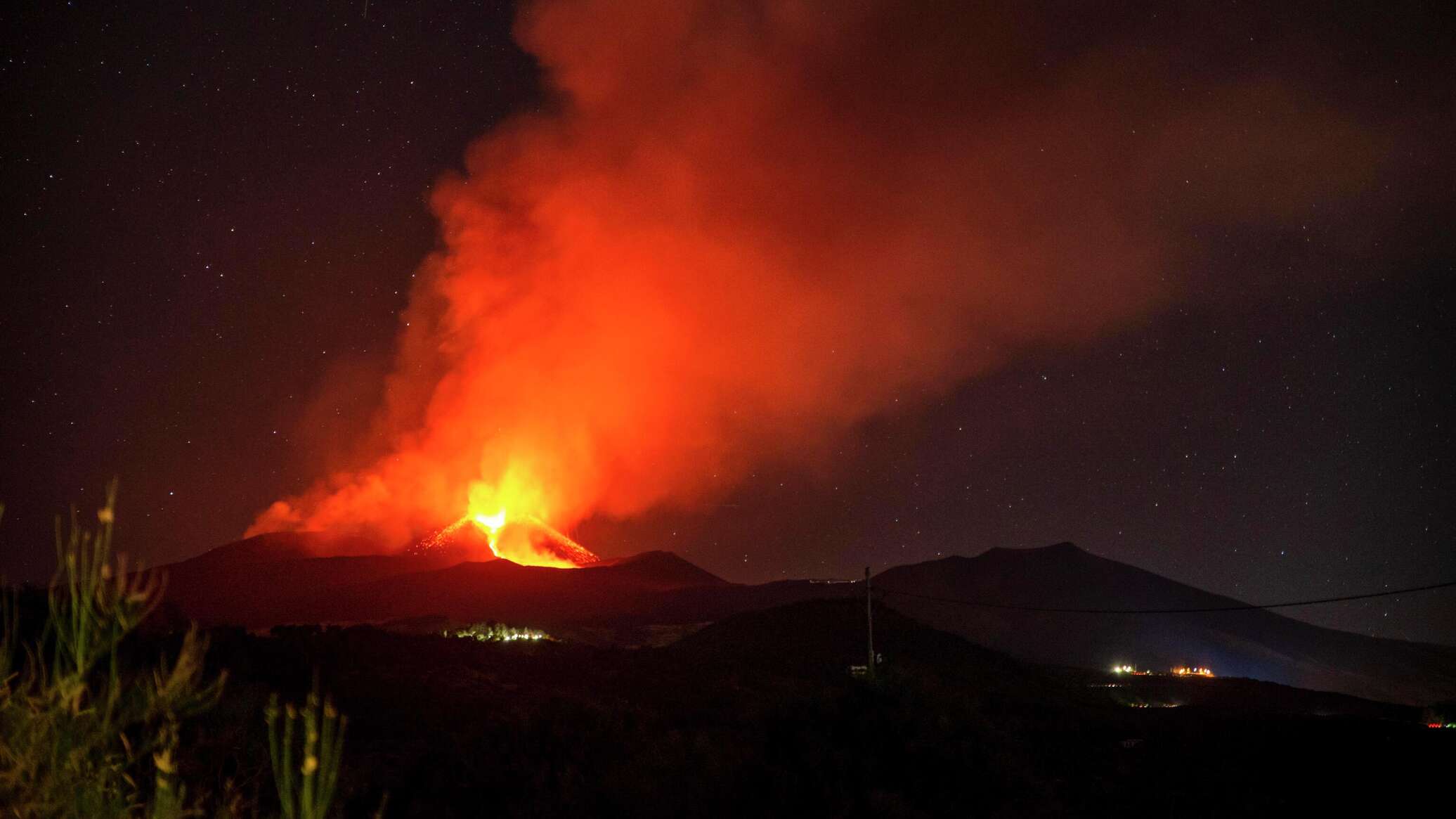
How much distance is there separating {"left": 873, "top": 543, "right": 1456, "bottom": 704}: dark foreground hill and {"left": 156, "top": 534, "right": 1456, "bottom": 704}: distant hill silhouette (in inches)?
10.2

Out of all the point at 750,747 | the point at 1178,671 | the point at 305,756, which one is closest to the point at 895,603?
the point at 1178,671

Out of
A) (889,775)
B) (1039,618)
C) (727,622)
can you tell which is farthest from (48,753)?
(1039,618)

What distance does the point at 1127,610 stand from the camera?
108 meters

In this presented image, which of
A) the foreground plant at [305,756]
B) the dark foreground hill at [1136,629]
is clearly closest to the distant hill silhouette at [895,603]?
the dark foreground hill at [1136,629]

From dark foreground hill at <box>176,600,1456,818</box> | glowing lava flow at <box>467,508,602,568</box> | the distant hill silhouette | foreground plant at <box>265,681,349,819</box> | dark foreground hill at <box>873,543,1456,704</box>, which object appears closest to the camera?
foreground plant at <box>265,681,349,819</box>

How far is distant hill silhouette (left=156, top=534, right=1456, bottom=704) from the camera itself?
85125 mm

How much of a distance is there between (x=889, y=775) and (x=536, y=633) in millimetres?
44147

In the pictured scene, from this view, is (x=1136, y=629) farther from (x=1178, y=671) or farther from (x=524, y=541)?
Answer: (x=524, y=541)

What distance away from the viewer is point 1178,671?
256ft

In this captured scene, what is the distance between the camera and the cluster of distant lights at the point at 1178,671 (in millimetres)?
70875

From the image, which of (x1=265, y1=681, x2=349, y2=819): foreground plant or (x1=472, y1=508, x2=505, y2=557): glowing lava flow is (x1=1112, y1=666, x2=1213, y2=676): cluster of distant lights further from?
(x1=472, y1=508, x2=505, y2=557): glowing lava flow

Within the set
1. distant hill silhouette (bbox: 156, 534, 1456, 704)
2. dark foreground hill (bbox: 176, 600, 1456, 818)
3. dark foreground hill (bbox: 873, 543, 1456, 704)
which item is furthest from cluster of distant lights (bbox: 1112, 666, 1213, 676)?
dark foreground hill (bbox: 176, 600, 1456, 818)

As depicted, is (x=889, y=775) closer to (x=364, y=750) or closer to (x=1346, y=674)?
(x=364, y=750)

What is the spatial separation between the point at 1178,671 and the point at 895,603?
112 feet
